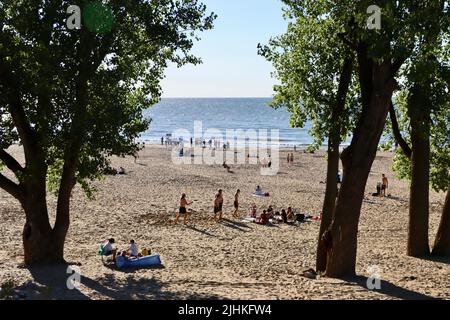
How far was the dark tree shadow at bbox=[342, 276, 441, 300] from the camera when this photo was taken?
40.2ft

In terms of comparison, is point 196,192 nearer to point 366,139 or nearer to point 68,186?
point 68,186

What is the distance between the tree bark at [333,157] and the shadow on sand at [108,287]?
4.45 m

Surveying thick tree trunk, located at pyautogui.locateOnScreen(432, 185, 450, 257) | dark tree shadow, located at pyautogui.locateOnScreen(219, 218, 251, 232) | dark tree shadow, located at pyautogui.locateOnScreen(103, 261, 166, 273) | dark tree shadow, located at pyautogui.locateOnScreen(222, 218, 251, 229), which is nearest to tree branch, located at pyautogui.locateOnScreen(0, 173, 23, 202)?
dark tree shadow, located at pyautogui.locateOnScreen(103, 261, 166, 273)

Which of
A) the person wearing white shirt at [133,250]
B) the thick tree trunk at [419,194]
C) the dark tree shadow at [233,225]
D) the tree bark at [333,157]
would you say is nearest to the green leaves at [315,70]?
the tree bark at [333,157]

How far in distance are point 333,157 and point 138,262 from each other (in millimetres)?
6567

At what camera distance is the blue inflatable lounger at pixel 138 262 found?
641 inches

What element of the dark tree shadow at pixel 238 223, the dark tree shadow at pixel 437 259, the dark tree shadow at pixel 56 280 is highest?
the dark tree shadow at pixel 56 280

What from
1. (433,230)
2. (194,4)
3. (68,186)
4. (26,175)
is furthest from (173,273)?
(433,230)

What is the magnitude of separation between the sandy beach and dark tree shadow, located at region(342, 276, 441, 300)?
3 centimetres

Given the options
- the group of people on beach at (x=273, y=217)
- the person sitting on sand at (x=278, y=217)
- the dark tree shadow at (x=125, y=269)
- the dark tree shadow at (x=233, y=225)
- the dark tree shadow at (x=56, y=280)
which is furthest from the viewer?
the person sitting on sand at (x=278, y=217)

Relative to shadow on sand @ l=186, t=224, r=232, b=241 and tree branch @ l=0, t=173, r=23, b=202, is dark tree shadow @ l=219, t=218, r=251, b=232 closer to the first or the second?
shadow on sand @ l=186, t=224, r=232, b=241

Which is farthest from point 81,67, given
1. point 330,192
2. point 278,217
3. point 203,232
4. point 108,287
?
point 278,217

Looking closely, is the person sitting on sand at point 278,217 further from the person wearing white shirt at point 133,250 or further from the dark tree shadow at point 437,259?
the person wearing white shirt at point 133,250

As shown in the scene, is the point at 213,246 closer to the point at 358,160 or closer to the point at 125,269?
the point at 125,269
